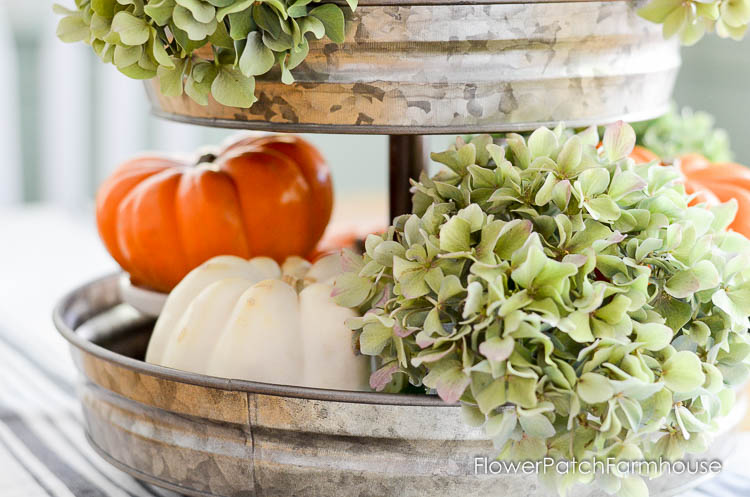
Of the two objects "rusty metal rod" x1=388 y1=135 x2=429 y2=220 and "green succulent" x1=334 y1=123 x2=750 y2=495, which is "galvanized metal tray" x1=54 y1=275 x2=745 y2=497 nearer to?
"green succulent" x1=334 y1=123 x2=750 y2=495

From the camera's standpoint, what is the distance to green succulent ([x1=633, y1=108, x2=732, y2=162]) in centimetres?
92

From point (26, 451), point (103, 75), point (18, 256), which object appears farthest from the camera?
point (103, 75)

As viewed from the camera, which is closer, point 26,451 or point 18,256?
point 26,451

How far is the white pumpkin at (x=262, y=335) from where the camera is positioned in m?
0.56

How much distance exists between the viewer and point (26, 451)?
687 mm

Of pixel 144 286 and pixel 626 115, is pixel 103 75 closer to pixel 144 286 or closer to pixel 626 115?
pixel 144 286

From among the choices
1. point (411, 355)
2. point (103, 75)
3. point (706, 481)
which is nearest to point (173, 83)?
point (411, 355)

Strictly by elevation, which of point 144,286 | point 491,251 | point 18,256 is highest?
point 491,251

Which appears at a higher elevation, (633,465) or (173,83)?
(173,83)

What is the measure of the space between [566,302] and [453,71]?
0.16 m

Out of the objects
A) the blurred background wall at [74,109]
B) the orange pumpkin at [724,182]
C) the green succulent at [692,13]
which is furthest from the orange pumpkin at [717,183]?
the blurred background wall at [74,109]

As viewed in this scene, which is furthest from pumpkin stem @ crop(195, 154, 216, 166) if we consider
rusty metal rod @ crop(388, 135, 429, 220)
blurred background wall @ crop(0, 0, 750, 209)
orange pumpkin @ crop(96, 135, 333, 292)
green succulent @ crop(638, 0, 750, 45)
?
blurred background wall @ crop(0, 0, 750, 209)

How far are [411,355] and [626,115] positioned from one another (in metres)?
0.23

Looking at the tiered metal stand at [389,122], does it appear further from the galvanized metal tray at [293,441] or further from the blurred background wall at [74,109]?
the blurred background wall at [74,109]
